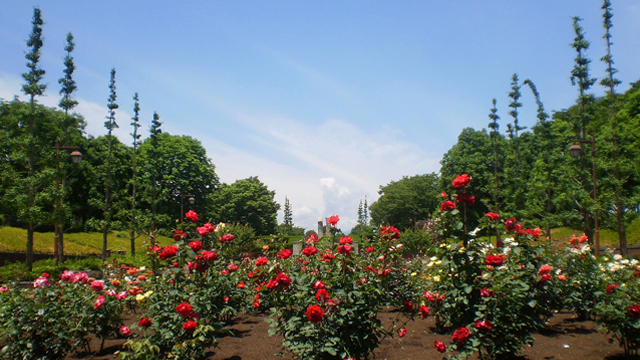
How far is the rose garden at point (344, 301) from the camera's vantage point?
4.10m

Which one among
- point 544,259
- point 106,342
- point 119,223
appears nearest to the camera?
point 544,259

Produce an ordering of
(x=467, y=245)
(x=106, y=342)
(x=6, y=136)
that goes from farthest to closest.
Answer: (x=6, y=136), (x=106, y=342), (x=467, y=245)

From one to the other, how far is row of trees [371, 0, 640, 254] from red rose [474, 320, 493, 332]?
515 cm

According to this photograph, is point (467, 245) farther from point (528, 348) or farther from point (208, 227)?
point (208, 227)

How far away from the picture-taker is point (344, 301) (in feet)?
13.6

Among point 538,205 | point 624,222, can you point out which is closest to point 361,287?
point 624,222

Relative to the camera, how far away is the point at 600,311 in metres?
4.85

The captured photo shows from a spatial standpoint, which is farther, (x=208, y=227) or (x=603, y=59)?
(x=603, y=59)

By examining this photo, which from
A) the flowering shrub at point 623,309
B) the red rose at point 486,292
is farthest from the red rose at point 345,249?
the flowering shrub at point 623,309

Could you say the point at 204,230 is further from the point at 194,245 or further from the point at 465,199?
the point at 465,199

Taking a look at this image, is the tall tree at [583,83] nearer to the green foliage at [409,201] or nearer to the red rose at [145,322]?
the red rose at [145,322]

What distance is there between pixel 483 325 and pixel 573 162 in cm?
2268

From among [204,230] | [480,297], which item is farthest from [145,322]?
[480,297]

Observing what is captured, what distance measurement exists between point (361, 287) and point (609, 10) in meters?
22.5
